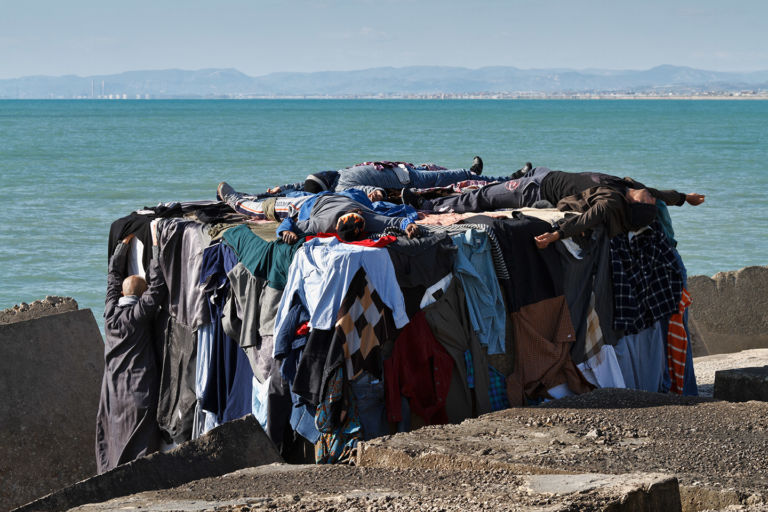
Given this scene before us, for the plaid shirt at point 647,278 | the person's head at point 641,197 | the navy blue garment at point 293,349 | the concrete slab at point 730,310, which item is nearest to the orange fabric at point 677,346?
the plaid shirt at point 647,278

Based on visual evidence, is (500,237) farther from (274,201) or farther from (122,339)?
(122,339)

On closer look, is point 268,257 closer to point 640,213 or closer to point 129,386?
point 129,386

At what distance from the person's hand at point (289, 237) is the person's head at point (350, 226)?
0.30 meters

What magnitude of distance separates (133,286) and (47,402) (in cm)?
111

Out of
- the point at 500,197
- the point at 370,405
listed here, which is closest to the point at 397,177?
the point at 500,197

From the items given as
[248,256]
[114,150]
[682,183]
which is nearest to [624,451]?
[248,256]

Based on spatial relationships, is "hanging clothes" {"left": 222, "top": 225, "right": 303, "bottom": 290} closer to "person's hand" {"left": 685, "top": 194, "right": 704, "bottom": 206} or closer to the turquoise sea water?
"person's hand" {"left": 685, "top": 194, "right": 704, "bottom": 206}

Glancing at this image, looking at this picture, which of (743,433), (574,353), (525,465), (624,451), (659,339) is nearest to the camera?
(525,465)

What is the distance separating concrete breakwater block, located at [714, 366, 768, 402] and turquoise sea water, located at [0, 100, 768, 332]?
439 inches

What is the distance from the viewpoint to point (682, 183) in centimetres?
3275

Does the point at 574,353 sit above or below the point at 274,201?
below

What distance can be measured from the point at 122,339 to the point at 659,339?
436 cm

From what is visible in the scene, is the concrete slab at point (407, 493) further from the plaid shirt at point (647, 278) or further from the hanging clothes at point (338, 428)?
the plaid shirt at point (647, 278)

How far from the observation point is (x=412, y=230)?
21.6 feet
